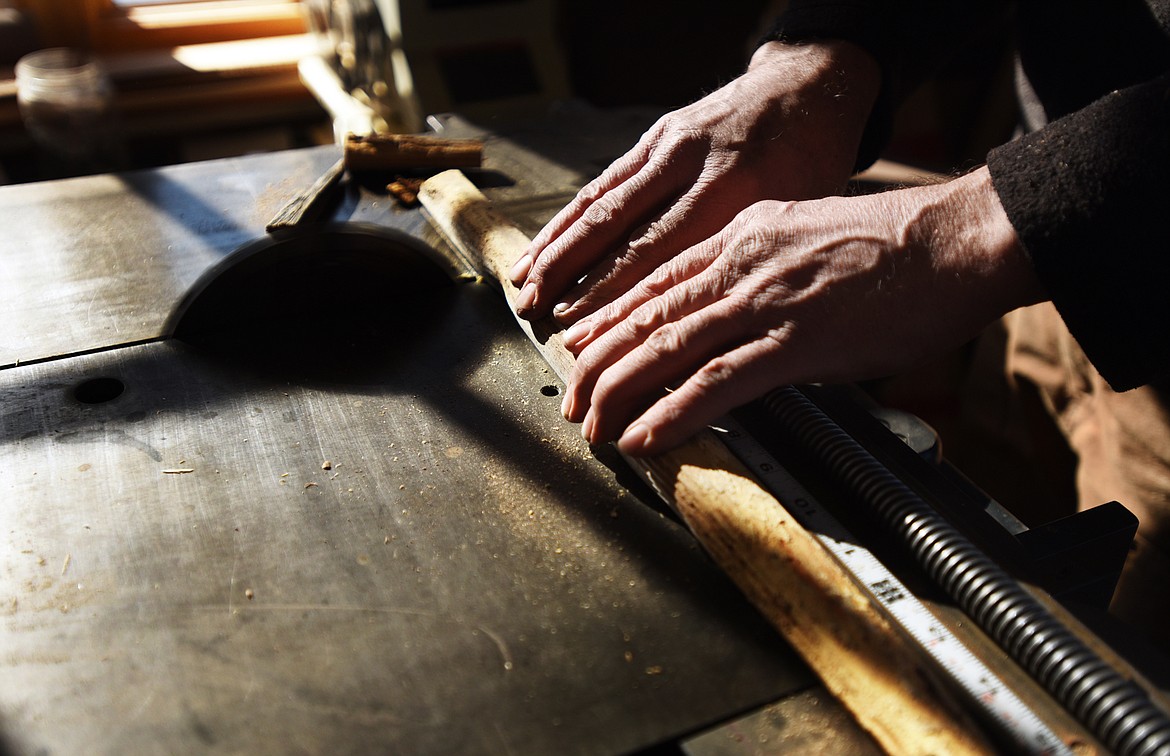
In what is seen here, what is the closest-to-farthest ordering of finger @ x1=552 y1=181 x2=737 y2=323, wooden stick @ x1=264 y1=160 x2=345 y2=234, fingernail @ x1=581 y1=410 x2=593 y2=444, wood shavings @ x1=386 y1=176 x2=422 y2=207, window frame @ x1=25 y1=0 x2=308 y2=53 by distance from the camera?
fingernail @ x1=581 y1=410 x2=593 y2=444 < finger @ x1=552 y1=181 x2=737 y2=323 < wooden stick @ x1=264 y1=160 x2=345 y2=234 < wood shavings @ x1=386 y1=176 x2=422 y2=207 < window frame @ x1=25 y1=0 x2=308 y2=53

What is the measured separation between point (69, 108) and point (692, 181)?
8.07 ft

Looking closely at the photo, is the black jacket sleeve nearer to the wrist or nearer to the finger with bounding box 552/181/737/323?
the wrist

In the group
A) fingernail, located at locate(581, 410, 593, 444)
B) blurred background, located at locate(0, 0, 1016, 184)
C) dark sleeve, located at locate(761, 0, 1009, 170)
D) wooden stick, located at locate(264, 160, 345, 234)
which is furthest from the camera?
blurred background, located at locate(0, 0, 1016, 184)

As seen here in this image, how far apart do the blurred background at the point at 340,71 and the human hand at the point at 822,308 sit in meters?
1.82

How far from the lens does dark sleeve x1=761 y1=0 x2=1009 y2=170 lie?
124 centimetres

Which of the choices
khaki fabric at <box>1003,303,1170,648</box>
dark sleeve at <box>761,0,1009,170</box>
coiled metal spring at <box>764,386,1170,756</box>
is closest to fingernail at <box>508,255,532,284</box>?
coiled metal spring at <box>764,386,1170,756</box>

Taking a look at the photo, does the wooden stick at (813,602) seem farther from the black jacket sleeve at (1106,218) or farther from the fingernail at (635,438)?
the black jacket sleeve at (1106,218)

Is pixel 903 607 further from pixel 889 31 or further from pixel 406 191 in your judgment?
pixel 406 191

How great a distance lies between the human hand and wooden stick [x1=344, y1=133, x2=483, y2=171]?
724mm

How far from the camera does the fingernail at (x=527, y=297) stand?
3.47 feet

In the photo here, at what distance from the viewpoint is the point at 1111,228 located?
793mm

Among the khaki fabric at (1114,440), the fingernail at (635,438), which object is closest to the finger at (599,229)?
the fingernail at (635,438)

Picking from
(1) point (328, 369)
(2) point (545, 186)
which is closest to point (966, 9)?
(2) point (545, 186)

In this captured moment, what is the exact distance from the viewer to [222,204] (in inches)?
57.6
